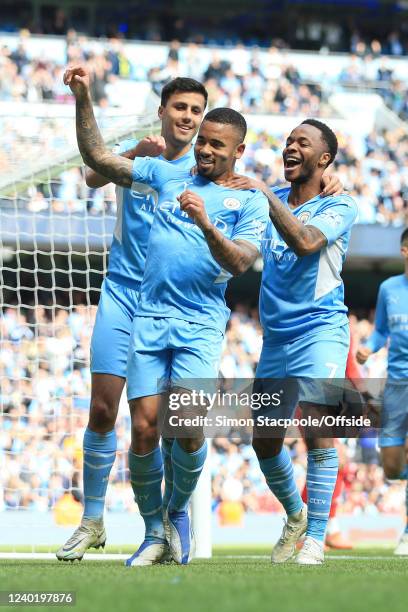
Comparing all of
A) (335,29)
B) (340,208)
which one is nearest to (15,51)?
(335,29)

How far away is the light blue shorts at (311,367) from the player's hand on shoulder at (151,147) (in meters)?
1.26

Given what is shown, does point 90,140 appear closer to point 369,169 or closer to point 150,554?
point 150,554

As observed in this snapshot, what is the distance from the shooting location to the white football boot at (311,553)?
6.22m

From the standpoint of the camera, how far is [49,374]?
11.7 m

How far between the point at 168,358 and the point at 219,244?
784 millimetres

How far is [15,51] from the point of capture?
2384 cm

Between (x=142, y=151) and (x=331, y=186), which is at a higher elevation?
(x=142, y=151)

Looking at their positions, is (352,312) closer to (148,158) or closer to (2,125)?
(2,125)

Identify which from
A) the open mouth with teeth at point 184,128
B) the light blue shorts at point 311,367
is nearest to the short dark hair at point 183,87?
the open mouth with teeth at point 184,128

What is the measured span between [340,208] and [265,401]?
117 cm

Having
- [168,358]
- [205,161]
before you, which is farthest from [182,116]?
[168,358]

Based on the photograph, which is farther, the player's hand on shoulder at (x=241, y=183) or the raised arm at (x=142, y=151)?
the raised arm at (x=142, y=151)

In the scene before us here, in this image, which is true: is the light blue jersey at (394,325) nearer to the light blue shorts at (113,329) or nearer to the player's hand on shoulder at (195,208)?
the light blue shorts at (113,329)

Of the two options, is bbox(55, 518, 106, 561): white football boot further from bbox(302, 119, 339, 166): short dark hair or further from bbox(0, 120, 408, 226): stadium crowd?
bbox(0, 120, 408, 226): stadium crowd
